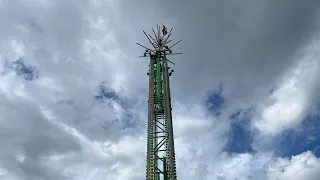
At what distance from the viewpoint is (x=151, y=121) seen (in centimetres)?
9838

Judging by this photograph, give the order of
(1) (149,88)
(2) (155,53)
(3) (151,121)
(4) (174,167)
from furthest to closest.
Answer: (2) (155,53)
(1) (149,88)
(3) (151,121)
(4) (174,167)

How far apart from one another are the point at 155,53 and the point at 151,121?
2204 cm

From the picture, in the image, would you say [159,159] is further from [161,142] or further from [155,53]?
[155,53]

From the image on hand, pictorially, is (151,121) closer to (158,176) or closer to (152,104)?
(152,104)

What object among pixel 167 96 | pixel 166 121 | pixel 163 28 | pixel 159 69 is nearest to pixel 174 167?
pixel 166 121

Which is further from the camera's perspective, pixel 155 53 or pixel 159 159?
pixel 155 53

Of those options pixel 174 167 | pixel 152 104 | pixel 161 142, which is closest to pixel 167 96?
pixel 152 104

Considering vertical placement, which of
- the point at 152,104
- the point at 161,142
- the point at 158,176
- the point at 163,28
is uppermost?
the point at 163,28

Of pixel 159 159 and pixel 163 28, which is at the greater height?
pixel 163 28

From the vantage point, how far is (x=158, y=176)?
95.5 m

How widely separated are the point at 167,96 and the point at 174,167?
1826cm

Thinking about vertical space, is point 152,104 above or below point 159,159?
above

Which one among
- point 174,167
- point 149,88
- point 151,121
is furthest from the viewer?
point 149,88

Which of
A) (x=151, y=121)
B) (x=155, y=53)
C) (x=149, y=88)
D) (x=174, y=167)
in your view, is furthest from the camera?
(x=155, y=53)
